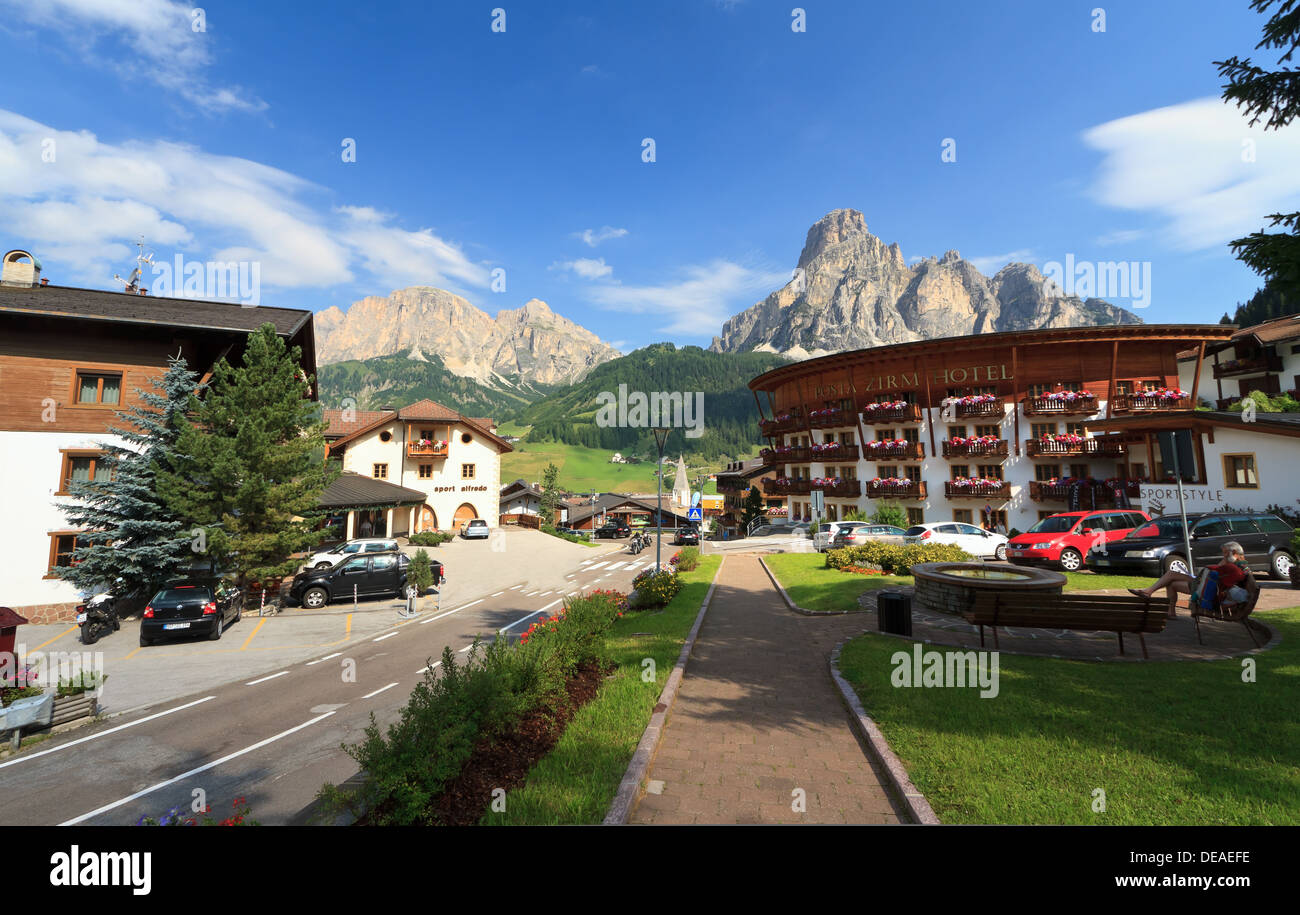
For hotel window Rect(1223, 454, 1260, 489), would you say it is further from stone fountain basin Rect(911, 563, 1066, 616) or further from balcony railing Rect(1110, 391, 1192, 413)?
stone fountain basin Rect(911, 563, 1066, 616)

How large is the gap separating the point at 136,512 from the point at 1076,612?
27104 millimetres

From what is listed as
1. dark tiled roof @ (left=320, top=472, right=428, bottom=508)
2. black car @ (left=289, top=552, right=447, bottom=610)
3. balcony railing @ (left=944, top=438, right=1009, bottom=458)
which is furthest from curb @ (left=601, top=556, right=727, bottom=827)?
balcony railing @ (left=944, top=438, right=1009, bottom=458)

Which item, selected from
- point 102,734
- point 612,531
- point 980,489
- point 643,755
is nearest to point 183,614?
point 102,734

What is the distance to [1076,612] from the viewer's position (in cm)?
891

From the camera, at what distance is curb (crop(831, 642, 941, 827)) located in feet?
14.9

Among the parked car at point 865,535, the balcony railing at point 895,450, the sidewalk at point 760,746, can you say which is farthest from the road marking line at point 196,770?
the balcony railing at point 895,450

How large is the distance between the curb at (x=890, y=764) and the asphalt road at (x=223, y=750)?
4776 millimetres

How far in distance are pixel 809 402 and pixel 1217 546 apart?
33.9 metres

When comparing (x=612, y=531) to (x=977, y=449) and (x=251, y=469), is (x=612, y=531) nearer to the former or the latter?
(x=977, y=449)

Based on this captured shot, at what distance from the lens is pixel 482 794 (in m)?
5.15

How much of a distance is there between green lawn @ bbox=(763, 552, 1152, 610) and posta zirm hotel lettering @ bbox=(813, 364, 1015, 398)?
23.7 metres

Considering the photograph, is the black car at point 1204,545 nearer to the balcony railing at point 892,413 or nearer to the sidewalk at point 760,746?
the sidewalk at point 760,746
